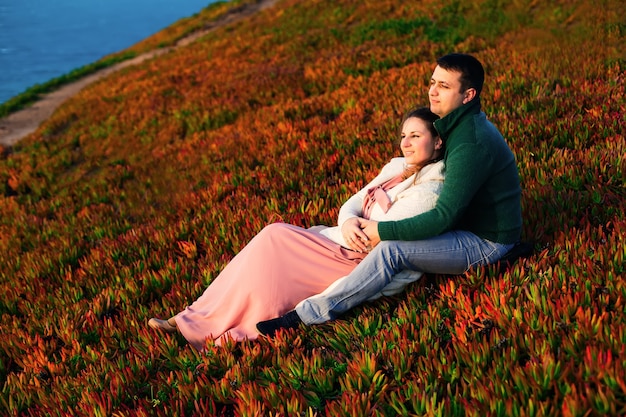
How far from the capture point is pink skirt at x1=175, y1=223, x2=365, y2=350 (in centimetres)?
390

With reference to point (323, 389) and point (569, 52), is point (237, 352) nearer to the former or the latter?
point (323, 389)

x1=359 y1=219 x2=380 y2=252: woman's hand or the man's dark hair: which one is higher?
the man's dark hair

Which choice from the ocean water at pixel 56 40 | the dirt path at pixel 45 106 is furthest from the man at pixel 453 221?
the ocean water at pixel 56 40

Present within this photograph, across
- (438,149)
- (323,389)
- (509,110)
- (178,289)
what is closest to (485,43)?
(509,110)

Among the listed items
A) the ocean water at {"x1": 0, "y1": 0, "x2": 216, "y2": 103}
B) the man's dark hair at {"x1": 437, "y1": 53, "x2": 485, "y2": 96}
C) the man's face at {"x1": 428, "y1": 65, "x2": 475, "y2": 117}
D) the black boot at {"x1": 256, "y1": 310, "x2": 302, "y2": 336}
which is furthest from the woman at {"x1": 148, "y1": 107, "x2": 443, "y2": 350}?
the ocean water at {"x1": 0, "y1": 0, "x2": 216, "y2": 103}

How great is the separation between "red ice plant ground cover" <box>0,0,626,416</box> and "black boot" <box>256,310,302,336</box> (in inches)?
4.5

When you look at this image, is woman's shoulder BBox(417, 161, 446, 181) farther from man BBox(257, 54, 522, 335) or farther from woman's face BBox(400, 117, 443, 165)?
man BBox(257, 54, 522, 335)

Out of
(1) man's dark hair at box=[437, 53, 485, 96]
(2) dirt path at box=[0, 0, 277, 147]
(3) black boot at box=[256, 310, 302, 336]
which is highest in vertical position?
(2) dirt path at box=[0, 0, 277, 147]

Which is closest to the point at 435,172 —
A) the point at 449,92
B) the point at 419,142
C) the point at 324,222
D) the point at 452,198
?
the point at 419,142

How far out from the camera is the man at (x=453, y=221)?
350 cm

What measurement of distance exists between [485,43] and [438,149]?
905 centimetres

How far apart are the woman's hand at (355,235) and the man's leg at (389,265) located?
0.64 feet

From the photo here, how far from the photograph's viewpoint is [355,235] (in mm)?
3898

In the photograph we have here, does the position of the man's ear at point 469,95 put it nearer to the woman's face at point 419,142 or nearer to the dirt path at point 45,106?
the woman's face at point 419,142
